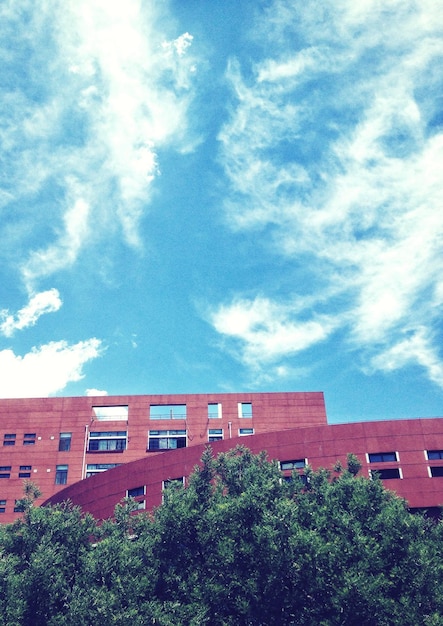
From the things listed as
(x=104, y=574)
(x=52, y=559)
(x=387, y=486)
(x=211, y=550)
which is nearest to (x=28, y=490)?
(x=52, y=559)

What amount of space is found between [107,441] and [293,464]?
96.7ft

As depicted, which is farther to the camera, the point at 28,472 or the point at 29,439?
the point at 29,439

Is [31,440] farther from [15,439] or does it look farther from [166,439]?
[166,439]

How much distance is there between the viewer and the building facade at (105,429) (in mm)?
57844

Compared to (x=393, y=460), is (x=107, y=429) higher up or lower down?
higher up

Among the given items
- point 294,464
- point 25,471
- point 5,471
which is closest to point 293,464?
point 294,464

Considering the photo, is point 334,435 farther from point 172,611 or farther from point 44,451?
point 44,451

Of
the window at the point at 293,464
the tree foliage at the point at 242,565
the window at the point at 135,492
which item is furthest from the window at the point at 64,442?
the tree foliage at the point at 242,565

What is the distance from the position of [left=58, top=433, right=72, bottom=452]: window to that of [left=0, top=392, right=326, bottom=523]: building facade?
4.3 inches

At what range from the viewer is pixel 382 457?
3459cm

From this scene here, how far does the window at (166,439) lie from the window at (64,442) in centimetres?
924

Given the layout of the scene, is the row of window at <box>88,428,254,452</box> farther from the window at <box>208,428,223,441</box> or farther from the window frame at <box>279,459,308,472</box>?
the window frame at <box>279,459,308,472</box>

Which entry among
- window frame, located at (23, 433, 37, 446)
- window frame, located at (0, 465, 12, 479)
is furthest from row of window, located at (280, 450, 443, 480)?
window frame, located at (0, 465, 12, 479)

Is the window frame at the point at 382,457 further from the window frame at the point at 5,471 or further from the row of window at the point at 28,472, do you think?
the window frame at the point at 5,471
